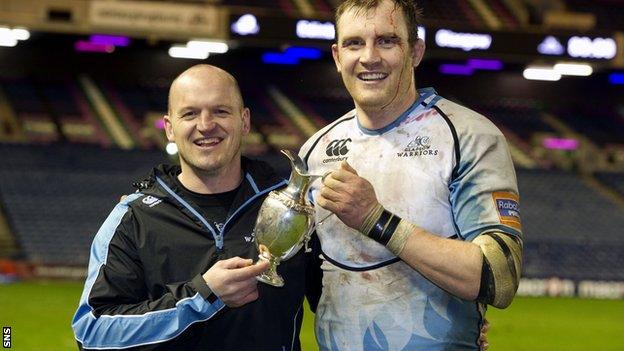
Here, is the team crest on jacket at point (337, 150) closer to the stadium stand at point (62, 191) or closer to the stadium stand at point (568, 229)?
the stadium stand at point (62, 191)

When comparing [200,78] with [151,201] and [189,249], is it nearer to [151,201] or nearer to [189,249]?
[151,201]

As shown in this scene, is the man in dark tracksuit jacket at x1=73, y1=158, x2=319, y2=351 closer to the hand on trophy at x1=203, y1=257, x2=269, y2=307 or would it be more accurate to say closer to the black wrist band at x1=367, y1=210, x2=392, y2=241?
the hand on trophy at x1=203, y1=257, x2=269, y2=307

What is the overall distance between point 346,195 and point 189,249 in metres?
0.75

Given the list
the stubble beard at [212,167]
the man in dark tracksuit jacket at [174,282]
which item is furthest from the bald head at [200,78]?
the man in dark tracksuit jacket at [174,282]

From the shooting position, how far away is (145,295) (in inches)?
150

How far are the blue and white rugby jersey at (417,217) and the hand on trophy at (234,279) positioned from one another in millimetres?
565

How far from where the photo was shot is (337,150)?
407 centimetres

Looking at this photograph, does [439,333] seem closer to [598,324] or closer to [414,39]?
[414,39]

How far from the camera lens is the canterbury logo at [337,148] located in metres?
4.05

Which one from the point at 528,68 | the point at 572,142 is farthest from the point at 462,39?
the point at 572,142

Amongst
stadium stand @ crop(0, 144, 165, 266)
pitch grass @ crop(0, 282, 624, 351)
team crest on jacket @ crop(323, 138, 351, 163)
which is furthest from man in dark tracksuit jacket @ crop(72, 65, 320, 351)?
stadium stand @ crop(0, 144, 165, 266)

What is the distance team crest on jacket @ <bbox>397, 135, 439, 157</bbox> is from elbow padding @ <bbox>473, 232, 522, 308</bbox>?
17.0 inches

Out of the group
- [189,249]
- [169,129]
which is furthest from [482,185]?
[169,129]

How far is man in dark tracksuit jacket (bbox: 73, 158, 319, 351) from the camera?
359cm
